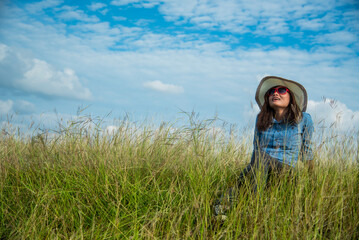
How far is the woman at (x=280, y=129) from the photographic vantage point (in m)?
3.28

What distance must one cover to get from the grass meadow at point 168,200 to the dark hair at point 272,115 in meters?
0.40

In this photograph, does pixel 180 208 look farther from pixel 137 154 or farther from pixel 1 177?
pixel 1 177

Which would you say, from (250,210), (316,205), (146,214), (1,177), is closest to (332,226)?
(316,205)

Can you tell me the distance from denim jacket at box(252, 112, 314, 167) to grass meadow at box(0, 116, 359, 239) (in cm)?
15

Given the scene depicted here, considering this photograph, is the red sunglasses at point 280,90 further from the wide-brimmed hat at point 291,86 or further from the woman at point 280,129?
A: the wide-brimmed hat at point 291,86

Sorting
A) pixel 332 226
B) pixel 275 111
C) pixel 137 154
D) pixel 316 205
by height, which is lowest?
pixel 332 226

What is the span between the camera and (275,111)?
3.92 m

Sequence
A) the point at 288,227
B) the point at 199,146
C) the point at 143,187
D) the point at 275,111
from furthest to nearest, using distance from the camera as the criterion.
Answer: the point at 275,111 < the point at 199,146 < the point at 143,187 < the point at 288,227

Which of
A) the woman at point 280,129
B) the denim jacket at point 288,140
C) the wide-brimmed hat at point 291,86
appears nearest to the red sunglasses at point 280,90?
the woman at point 280,129

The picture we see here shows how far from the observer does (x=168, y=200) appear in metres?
2.86

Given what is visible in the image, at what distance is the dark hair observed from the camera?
371cm

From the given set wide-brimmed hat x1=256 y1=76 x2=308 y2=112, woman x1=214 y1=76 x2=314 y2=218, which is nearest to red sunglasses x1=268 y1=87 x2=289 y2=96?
woman x1=214 y1=76 x2=314 y2=218

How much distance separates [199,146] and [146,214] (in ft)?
4.03

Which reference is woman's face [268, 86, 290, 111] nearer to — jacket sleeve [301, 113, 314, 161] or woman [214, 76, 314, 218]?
woman [214, 76, 314, 218]
